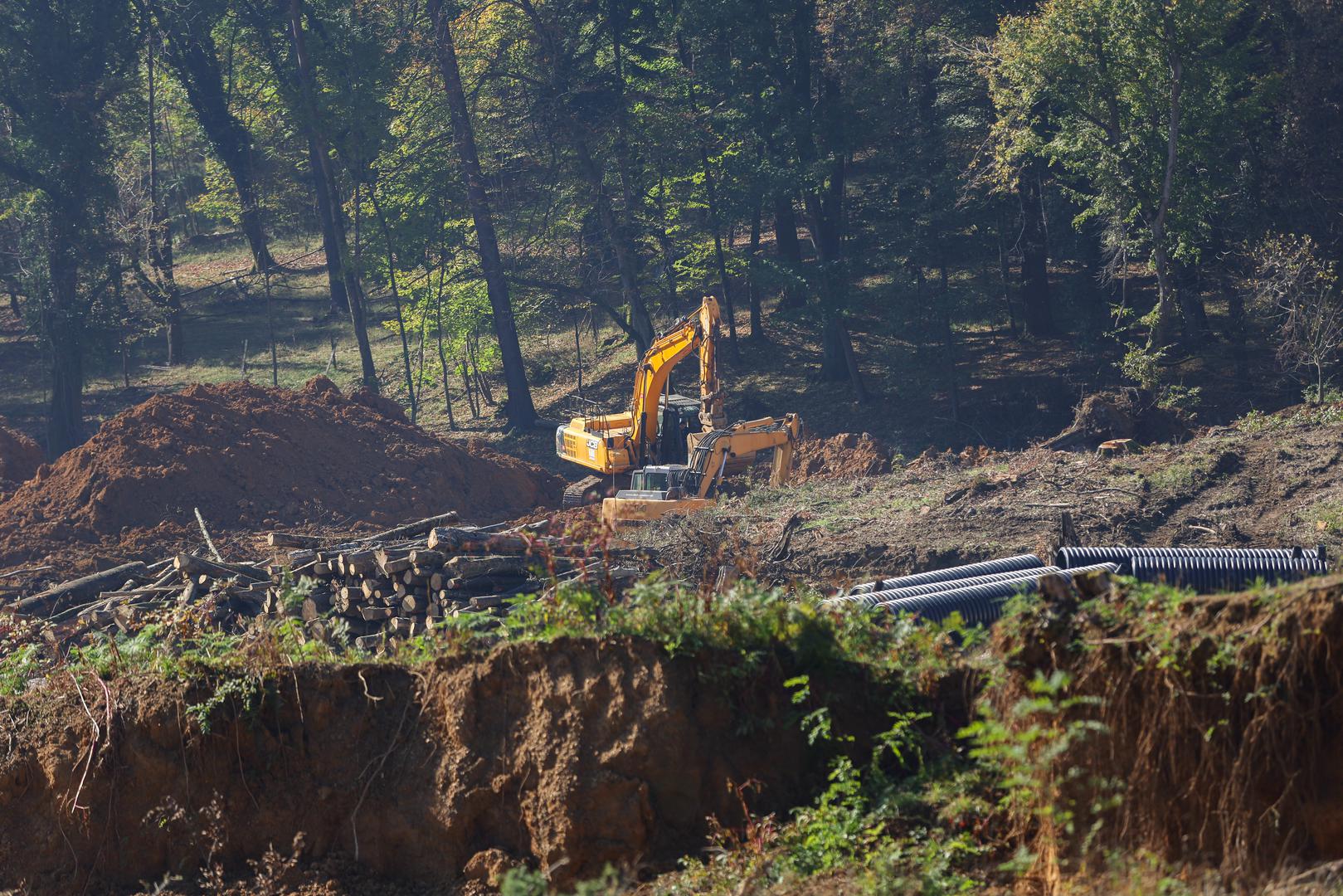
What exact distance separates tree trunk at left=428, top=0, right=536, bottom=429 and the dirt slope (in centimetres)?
1559

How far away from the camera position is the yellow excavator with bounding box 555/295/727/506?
79.2ft

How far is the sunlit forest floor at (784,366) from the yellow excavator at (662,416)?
6795 mm

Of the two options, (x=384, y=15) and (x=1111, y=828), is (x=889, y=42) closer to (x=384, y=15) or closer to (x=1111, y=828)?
(x=384, y=15)

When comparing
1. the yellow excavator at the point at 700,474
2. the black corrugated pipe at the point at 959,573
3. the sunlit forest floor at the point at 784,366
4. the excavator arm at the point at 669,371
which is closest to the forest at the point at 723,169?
the sunlit forest floor at the point at 784,366

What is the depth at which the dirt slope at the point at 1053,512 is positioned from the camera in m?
16.5

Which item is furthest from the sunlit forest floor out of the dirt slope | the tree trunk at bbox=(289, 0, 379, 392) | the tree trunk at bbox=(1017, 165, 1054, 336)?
the dirt slope

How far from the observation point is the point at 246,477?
24.1m

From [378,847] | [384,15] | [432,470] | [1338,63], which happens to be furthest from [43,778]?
[384,15]

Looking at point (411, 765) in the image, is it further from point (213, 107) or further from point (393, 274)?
point (213, 107)

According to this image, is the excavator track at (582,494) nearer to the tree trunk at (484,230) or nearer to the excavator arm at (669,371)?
the excavator arm at (669,371)

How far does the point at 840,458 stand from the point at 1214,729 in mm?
21922

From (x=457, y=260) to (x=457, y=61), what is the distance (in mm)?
5839

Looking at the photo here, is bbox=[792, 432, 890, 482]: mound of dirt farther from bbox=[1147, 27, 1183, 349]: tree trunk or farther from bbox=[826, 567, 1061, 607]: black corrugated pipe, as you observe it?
bbox=[826, 567, 1061, 607]: black corrugated pipe

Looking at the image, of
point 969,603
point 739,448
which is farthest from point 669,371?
point 969,603
